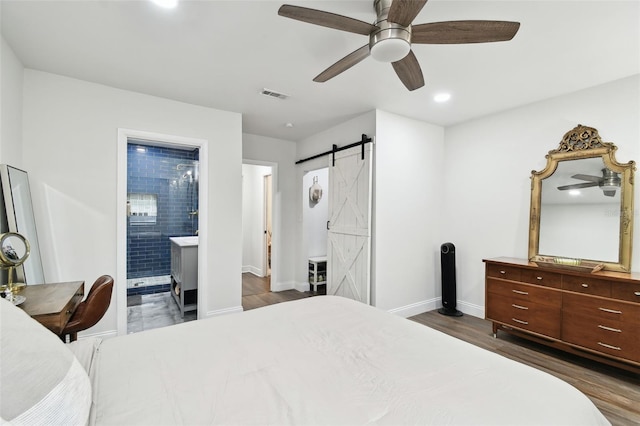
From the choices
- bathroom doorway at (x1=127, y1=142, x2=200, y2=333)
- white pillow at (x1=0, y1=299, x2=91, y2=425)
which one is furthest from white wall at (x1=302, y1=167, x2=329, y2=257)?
white pillow at (x1=0, y1=299, x2=91, y2=425)

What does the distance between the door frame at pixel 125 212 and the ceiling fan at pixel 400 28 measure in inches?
95.7

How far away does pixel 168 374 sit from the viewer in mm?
1178

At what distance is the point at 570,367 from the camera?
2615mm

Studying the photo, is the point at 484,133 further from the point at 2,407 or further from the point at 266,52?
the point at 2,407

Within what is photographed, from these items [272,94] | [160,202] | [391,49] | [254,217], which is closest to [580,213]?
[391,49]

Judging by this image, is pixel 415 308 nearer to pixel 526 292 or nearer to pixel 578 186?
pixel 526 292

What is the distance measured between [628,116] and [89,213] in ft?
17.8

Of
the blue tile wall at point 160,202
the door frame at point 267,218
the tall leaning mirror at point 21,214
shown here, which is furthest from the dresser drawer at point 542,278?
the blue tile wall at point 160,202

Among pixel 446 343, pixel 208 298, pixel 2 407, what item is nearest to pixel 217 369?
pixel 2 407

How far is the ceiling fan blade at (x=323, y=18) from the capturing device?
1471 millimetres

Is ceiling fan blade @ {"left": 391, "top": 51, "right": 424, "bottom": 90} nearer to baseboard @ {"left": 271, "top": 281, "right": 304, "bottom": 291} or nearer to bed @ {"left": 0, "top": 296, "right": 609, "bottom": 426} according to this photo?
bed @ {"left": 0, "top": 296, "right": 609, "bottom": 426}

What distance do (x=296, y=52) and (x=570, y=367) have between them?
3.71 metres

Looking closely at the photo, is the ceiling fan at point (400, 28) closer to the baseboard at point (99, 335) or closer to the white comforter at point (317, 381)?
the white comforter at point (317, 381)

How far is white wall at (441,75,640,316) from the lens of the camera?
9.21 feet
